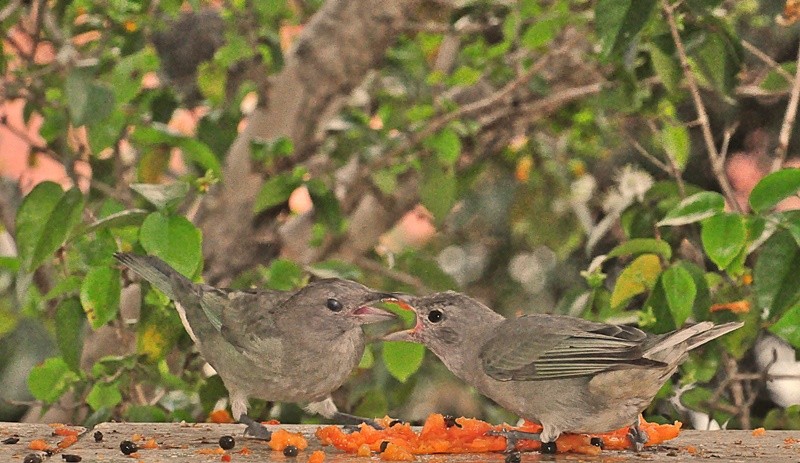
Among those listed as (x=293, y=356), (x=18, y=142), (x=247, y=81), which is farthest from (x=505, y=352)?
(x=18, y=142)

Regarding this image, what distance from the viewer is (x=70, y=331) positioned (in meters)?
3.64

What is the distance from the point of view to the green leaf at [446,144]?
4.47 m

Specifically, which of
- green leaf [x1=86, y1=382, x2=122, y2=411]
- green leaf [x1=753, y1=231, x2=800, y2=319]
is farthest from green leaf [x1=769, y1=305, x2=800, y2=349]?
green leaf [x1=86, y1=382, x2=122, y2=411]

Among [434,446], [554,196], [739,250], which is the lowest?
[434,446]

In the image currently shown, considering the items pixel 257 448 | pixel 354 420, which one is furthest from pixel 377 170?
pixel 257 448

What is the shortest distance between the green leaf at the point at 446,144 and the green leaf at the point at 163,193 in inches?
53.1

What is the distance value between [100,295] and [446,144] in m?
1.57

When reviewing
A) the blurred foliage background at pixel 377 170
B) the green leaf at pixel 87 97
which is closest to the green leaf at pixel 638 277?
the blurred foliage background at pixel 377 170

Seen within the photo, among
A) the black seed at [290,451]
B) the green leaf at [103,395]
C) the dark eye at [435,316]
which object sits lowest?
the black seed at [290,451]

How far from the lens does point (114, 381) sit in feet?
12.4

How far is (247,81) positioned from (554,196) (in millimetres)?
1926

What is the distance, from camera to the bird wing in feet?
9.00

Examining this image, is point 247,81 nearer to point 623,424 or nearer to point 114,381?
point 114,381

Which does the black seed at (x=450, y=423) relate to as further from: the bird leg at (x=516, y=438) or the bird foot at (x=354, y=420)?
the bird foot at (x=354, y=420)
